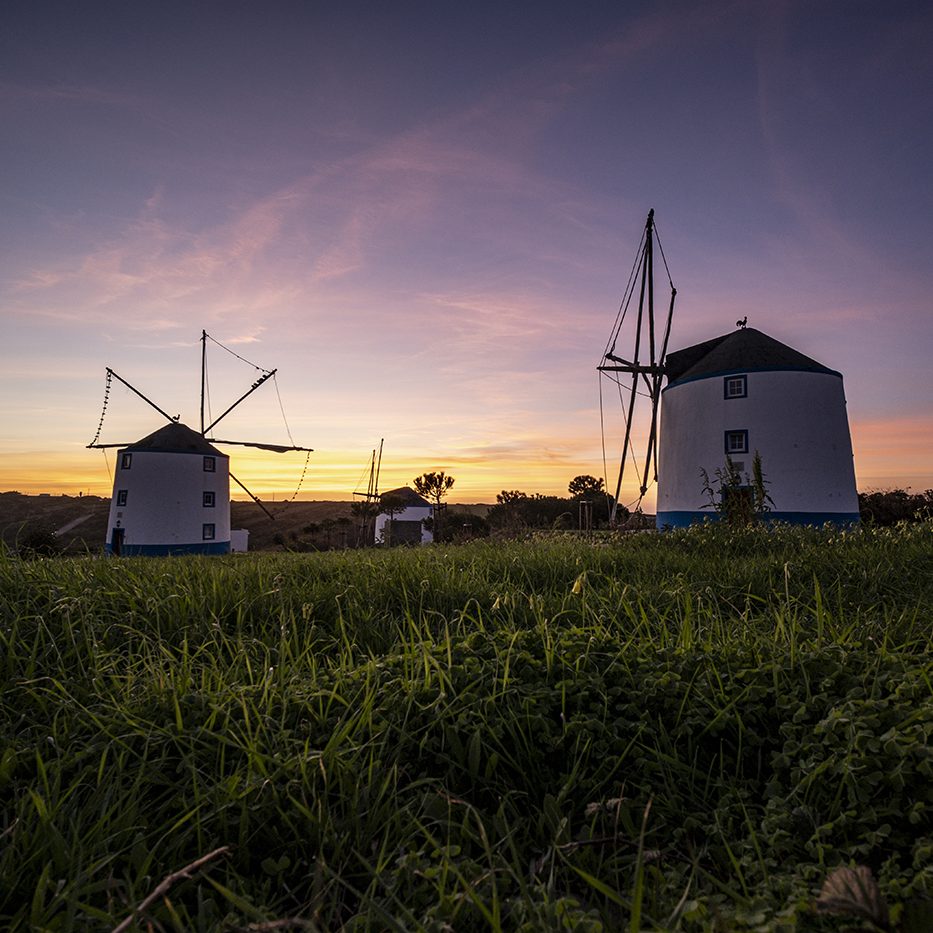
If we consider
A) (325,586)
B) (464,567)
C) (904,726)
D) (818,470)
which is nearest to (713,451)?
(818,470)

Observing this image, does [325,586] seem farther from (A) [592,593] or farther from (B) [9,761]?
(B) [9,761]

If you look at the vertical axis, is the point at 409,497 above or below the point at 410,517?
above

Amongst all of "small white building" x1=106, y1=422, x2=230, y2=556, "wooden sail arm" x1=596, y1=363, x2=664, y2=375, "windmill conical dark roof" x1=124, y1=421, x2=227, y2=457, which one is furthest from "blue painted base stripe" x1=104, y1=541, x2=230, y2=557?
"wooden sail arm" x1=596, y1=363, x2=664, y2=375

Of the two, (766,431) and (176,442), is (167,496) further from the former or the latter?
(766,431)

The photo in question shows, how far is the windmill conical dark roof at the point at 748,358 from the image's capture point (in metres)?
24.8

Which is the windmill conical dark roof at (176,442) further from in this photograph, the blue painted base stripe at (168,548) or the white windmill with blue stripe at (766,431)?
the white windmill with blue stripe at (766,431)

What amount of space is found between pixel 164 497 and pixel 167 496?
6.6 inches

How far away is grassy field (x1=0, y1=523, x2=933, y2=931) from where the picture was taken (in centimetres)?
201

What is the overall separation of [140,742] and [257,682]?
2.05 ft

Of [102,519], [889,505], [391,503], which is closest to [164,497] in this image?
[391,503]

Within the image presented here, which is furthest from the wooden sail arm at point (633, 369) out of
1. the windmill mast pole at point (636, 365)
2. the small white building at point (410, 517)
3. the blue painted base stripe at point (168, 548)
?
the small white building at point (410, 517)

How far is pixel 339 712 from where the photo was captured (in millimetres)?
3164

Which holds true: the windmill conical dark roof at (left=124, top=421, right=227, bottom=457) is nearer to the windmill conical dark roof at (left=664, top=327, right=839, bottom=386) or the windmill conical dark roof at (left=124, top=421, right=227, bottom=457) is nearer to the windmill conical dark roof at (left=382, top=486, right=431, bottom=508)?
the windmill conical dark roof at (left=382, top=486, right=431, bottom=508)

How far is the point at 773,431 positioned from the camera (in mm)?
24312
